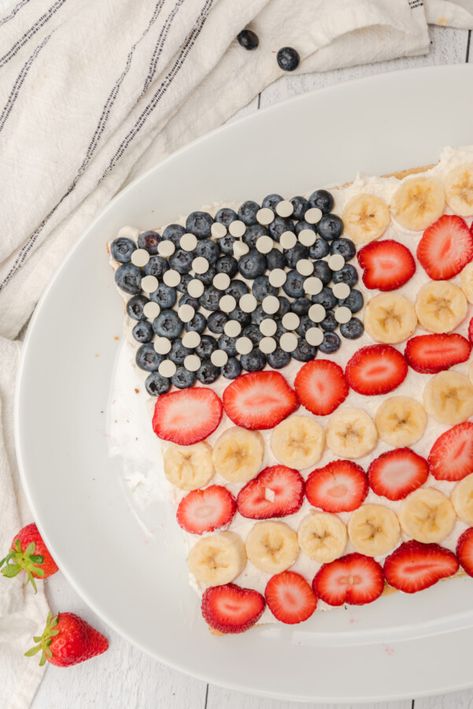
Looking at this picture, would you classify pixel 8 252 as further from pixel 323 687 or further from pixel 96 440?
pixel 323 687

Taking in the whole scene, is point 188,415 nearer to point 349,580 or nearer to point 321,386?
point 321,386

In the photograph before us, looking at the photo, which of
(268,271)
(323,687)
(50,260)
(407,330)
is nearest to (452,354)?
(407,330)

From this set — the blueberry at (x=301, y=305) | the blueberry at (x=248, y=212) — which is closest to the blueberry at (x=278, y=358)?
the blueberry at (x=301, y=305)

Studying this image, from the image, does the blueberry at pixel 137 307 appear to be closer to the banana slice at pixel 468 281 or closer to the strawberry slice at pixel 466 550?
the banana slice at pixel 468 281

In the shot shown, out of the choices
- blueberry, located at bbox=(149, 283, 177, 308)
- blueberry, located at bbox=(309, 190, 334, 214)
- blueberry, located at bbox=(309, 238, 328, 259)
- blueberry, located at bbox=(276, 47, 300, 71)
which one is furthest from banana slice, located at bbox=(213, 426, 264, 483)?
blueberry, located at bbox=(276, 47, 300, 71)

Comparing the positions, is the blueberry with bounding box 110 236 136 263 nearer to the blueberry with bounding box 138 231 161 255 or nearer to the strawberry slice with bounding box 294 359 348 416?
the blueberry with bounding box 138 231 161 255
